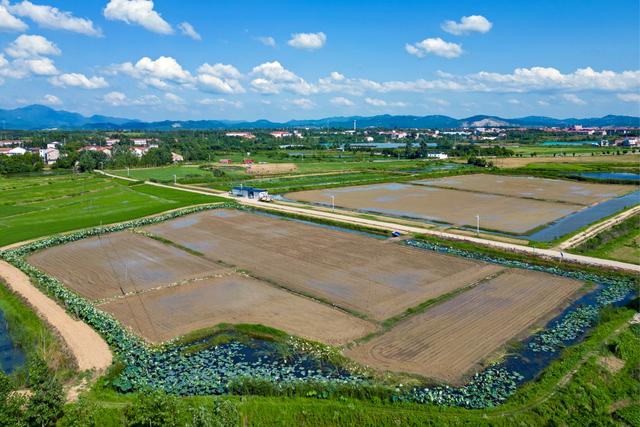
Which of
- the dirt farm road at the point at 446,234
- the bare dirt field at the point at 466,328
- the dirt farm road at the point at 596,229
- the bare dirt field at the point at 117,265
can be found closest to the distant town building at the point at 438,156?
the dirt farm road at the point at 596,229

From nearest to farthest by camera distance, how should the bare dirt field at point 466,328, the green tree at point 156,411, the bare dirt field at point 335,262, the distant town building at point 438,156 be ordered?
the green tree at point 156,411 < the bare dirt field at point 466,328 < the bare dirt field at point 335,262 < the distant town building at point 438,156

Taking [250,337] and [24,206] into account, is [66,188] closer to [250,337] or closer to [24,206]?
[24,206]

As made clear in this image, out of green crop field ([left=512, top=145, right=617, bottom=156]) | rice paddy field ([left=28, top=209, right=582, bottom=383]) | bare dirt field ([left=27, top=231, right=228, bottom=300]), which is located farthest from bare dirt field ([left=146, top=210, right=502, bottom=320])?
green crop field ([left=512, top=145, right=617, bottom=156])

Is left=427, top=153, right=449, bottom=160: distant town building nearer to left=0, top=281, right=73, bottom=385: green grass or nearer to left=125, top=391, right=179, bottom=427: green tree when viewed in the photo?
left=0, top=281, right=73, bottom=385: green grass

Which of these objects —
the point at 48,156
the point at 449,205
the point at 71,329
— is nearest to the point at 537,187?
the point at 449,205

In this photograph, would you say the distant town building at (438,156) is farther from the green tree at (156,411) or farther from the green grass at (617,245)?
the green tree at (156,411)

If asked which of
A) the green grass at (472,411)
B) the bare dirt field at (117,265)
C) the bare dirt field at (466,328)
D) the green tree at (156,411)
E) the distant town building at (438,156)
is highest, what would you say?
the distant town building at (438,156)

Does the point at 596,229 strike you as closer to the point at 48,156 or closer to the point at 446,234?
the point at 446,234
